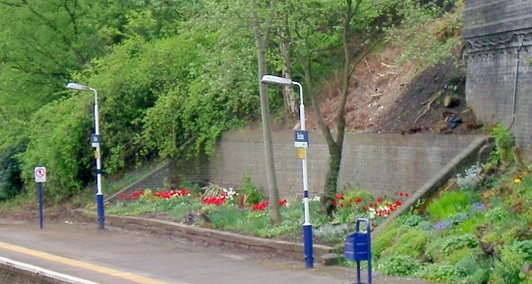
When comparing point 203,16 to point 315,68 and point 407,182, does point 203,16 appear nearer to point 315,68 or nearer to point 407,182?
point 407,182

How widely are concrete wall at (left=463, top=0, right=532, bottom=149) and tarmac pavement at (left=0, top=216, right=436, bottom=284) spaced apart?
5.09 metres

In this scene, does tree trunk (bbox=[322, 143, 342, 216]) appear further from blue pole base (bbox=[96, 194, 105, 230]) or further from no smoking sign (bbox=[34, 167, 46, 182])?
no smoking sign (bbox=[34, 167, 46, 182])

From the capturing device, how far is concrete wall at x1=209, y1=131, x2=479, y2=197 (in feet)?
67.2

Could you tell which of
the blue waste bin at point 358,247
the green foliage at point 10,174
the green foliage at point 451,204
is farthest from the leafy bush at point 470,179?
the green foliage at point 10,174

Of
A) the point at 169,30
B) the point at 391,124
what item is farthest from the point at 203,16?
the point at 169,30

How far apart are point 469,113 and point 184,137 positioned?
11901 millimetres

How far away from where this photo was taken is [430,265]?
1581 centimetres

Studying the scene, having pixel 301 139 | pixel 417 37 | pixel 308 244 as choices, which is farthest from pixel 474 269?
pixel 417 37

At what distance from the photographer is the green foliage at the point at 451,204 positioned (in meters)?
17.7

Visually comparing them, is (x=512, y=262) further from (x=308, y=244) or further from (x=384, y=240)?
(x=308, y=244)

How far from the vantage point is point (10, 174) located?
36.1 metres

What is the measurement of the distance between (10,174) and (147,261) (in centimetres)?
1800

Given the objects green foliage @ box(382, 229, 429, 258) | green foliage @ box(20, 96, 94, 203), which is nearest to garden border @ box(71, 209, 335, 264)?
green foliage @ box(382, 229, 429, 258)

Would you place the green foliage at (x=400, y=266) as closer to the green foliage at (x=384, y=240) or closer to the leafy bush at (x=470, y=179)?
the green foliage at (x=384, y=240)
